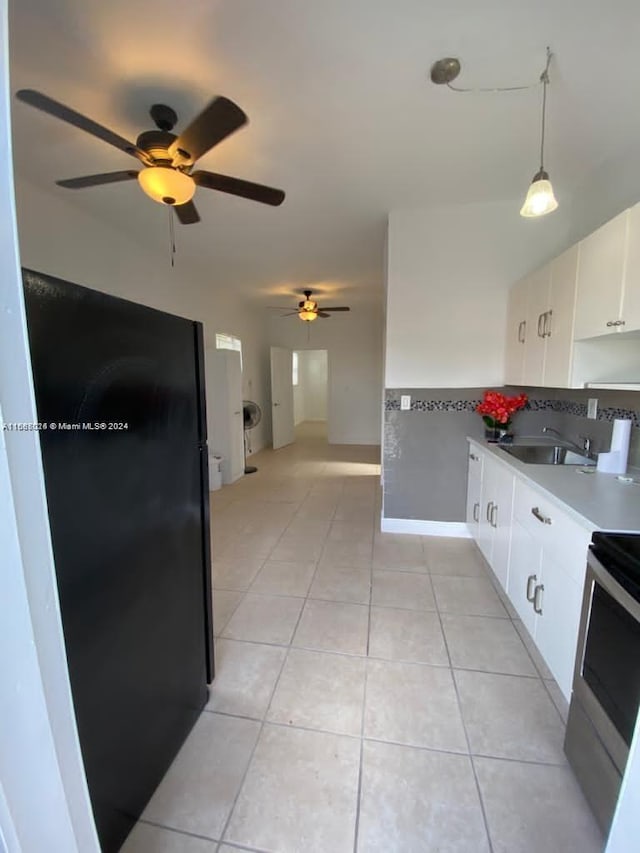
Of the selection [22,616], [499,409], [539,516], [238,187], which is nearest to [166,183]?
[238,187]

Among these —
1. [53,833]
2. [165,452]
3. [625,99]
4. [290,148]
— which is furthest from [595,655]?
[290,148]

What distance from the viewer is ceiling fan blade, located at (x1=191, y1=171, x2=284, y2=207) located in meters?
1.88

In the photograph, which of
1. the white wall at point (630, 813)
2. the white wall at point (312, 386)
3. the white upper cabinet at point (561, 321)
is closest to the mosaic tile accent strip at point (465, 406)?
the white upper cabinet at point (561, 321)

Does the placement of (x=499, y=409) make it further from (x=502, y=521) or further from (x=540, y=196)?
(x=540, y=196)

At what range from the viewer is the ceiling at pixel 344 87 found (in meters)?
1.32

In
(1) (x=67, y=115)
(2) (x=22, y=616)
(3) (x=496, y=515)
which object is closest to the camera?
(2) (x=22, y=616)

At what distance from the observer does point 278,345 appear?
732 cm

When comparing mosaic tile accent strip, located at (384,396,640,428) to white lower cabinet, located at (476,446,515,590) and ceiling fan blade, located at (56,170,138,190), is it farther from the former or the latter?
ceiling fan blade, located at (56,170,138,190)

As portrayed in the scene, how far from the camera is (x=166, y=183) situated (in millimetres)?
1770

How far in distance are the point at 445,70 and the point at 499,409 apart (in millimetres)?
1963

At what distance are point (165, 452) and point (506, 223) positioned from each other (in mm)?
2947

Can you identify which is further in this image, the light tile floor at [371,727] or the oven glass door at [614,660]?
→ the light tile floor at [371,727]

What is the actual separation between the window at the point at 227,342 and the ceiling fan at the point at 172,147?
330 cm

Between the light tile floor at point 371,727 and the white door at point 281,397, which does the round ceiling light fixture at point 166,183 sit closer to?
the light tile floor at point 371,727
